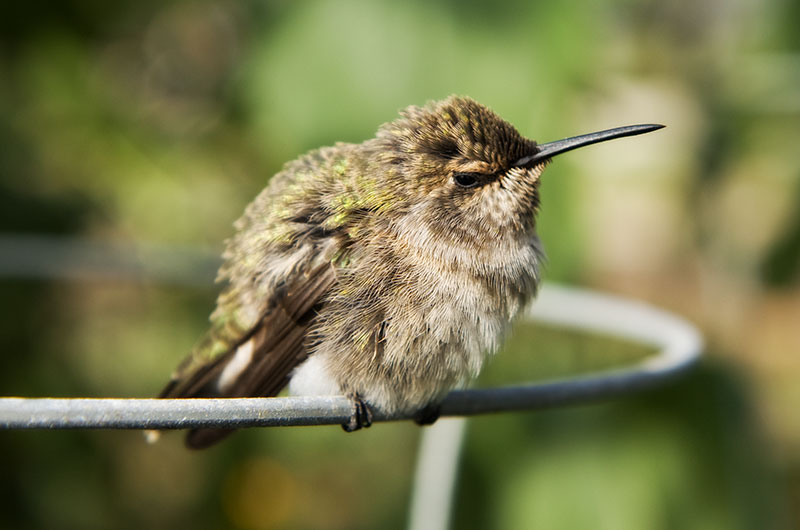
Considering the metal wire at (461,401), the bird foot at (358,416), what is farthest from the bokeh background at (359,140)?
the bird foot at (358,416)

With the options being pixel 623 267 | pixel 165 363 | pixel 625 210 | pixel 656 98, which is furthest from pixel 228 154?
pixel 623 267

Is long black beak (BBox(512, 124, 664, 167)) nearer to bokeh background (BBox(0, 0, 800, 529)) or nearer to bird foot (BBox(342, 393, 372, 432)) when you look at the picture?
bokeh background (BBox(0, 0, 800, 529))

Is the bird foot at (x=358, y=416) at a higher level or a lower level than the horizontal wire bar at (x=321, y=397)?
lower

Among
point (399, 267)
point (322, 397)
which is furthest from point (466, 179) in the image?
point (322, 397)

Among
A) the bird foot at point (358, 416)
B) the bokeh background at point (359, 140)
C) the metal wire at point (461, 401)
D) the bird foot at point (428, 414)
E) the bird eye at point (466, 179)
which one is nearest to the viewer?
the metal wire at point (461, 401)

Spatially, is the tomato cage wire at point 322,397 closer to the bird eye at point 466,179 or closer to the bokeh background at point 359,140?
the bokeh background at point 359,140

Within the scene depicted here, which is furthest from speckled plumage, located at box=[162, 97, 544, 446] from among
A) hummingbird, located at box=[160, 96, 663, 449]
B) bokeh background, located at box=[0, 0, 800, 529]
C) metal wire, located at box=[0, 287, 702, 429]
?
bokeh background, located at box=[0, 0, 800, 529]

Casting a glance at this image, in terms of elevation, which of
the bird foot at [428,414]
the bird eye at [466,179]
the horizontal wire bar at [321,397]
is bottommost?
the bird foot at [428,414]
